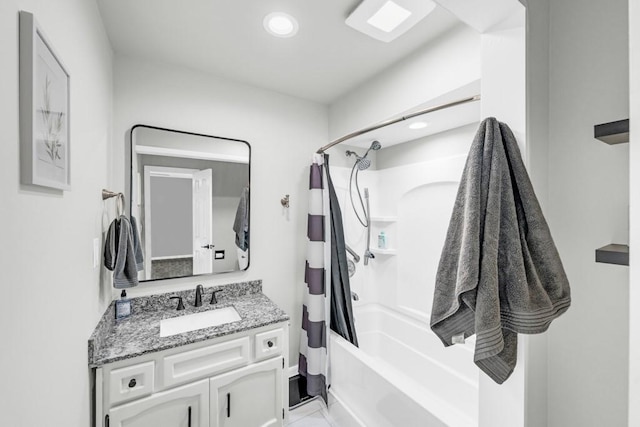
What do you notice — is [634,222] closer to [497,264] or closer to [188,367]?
[497,264]

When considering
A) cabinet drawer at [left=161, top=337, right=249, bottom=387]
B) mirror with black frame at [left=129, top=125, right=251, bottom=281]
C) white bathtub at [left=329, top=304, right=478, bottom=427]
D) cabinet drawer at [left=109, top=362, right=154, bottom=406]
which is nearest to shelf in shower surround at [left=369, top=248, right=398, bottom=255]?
white bathtub at [left=329, top=304, right=478, bottom=427]

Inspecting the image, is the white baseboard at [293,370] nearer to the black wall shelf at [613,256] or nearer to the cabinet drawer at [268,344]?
the cabinet drawer at [268,344]

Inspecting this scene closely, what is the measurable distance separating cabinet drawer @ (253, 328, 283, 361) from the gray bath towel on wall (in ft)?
3.70

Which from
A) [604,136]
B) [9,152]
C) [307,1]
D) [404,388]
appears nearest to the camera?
[9,152]

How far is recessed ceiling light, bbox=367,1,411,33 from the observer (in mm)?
1355

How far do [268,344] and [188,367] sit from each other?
452mm

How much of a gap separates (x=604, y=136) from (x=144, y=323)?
7.30 ft

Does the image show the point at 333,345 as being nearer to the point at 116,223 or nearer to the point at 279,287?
the point at 279,287

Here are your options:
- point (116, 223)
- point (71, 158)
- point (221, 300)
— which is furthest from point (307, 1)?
point (221, 300)

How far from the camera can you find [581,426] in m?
0.94

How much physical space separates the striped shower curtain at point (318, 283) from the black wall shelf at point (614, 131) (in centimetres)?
160

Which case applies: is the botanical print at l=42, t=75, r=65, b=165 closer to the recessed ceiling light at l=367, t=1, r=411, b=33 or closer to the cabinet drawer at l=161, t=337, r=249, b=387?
the cabinet drawer at l=161, t=337, r=249, b=387

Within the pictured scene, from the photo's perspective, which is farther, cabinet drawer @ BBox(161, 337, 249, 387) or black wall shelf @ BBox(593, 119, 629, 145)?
cabinet drawer @ BBox(161, 337, 249, 387)

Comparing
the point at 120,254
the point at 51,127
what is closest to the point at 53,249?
the point at 51,127
